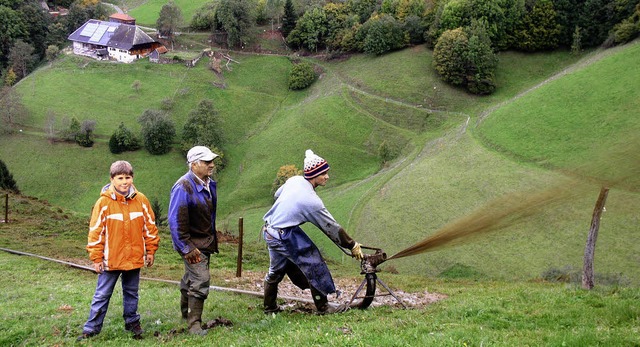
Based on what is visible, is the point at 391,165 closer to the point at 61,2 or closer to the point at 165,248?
the point at 165,248

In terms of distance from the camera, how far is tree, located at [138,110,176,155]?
73.3 metres

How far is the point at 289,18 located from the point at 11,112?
52616 mm

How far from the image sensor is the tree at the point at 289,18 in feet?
344

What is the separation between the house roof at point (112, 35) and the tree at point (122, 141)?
93.0 ft

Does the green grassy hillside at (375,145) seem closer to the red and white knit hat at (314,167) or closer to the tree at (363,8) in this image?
the tree at (363,8)

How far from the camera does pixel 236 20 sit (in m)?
99.3

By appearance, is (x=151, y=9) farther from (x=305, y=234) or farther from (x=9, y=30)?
(x=305, y=234)

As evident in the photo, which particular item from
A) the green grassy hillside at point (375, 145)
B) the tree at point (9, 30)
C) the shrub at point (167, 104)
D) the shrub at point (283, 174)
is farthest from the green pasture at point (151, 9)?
the shrub at point (283, 174)

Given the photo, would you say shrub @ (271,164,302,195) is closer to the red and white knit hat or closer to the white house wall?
the white house wall

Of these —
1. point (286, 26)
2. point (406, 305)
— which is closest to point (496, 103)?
point (286, 26)

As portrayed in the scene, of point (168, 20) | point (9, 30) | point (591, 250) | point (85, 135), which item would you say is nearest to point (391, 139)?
point (85, 135)

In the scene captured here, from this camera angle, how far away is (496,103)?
240 feet

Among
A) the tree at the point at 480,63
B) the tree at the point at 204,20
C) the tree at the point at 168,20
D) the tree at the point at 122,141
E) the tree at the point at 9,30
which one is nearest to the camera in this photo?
the tree at the point at 122,141

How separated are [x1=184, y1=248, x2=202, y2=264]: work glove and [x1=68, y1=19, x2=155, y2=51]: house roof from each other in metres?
95.6
